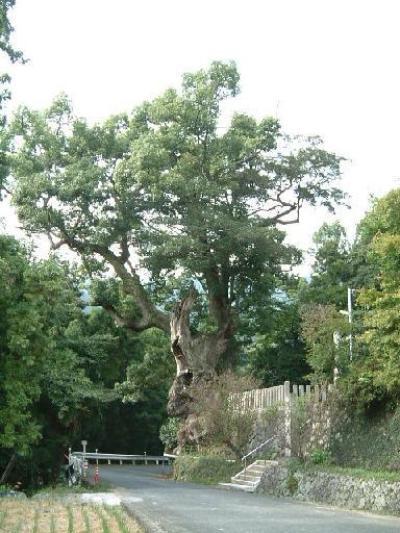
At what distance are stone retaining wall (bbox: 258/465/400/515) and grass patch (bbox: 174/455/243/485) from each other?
4543 mm

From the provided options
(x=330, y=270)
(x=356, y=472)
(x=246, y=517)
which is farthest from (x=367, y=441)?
(x=330, y=270)

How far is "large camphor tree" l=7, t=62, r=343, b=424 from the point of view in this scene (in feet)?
101

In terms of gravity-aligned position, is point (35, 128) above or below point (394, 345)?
above

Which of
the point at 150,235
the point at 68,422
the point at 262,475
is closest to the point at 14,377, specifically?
the point at 262,475

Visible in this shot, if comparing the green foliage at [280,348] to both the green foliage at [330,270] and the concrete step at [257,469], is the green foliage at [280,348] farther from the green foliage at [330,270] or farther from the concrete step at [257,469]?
the concrete step at [257,469]

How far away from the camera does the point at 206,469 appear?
1056 inches

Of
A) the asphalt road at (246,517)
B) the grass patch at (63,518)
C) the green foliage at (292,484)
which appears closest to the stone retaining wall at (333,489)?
the green foliage at (292,484)

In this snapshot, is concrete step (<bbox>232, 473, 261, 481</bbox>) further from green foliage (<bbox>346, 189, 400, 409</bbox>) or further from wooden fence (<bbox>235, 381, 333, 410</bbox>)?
green foliage (<bbox>346, 189, 400, 409</bbox>)

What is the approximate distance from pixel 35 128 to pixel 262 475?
20.6 metres

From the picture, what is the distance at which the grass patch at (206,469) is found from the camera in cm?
2547

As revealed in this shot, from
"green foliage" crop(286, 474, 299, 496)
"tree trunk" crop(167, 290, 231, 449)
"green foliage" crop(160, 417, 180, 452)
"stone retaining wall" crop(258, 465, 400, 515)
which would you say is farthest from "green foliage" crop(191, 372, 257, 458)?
"green foliage" crop(160, 417, 180, 452)

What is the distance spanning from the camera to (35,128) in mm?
34062

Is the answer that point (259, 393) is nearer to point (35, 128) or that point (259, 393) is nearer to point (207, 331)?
point (207, 331)

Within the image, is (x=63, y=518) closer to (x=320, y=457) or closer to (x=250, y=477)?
(x=320, y=457)
